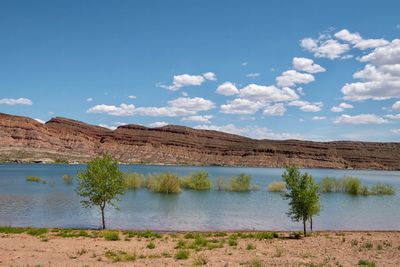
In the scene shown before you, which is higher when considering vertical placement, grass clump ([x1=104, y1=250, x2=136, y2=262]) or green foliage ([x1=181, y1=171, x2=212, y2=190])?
green foliage ([x1=181, y1=171, x2=212, y2=190])

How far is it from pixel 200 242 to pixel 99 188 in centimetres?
1068

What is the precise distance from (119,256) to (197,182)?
152ft

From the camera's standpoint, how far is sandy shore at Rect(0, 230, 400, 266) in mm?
14773

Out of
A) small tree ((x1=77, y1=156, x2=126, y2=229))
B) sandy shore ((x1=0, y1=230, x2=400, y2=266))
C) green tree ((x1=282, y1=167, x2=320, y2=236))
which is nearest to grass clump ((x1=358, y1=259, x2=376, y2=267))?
sandy shore ((x1=0, y1=230, x2=400, y2=266))

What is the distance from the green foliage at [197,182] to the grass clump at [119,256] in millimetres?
44985

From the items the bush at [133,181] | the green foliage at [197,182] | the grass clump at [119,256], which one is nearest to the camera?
the grass clump at [119,256]

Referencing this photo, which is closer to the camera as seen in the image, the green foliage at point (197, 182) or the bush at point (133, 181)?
the bush at point (133, 181)

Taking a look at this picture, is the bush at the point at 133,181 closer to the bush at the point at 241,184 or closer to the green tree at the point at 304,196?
the bush at the point at 241,184

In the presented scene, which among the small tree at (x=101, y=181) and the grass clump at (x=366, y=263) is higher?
the small tree at (x=101, y=181)

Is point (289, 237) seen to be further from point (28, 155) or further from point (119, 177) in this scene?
point (28, 155)

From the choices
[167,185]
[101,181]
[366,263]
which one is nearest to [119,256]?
[366,263]

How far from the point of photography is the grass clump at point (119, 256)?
598 inches

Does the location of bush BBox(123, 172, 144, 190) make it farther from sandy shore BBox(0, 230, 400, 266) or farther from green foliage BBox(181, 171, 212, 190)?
sandy shore BBox(0, 230, 400, 266)

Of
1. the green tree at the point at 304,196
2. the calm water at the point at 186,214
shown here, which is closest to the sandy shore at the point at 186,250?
the green tree at the point at 304,196
